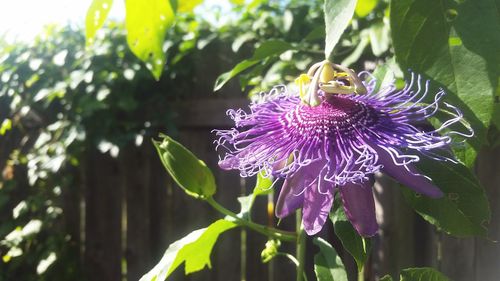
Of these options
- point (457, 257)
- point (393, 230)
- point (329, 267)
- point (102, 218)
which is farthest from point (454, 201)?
point (102, 218)

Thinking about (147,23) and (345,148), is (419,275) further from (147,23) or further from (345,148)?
(147,23)

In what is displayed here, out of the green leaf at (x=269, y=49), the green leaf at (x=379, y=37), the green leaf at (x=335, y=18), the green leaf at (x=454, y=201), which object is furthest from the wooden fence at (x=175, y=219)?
the green leaf at (x=335, y=18)

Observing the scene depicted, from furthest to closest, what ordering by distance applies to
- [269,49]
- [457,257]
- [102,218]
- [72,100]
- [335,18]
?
[102,218] → [72,100] → [457,257] → [269,49] → [335,18]

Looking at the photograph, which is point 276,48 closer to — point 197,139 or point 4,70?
point 197,139

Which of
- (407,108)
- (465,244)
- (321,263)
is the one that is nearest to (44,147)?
(465,244)

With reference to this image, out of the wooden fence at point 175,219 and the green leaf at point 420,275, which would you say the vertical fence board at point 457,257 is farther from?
the green leaf at point 420,275
